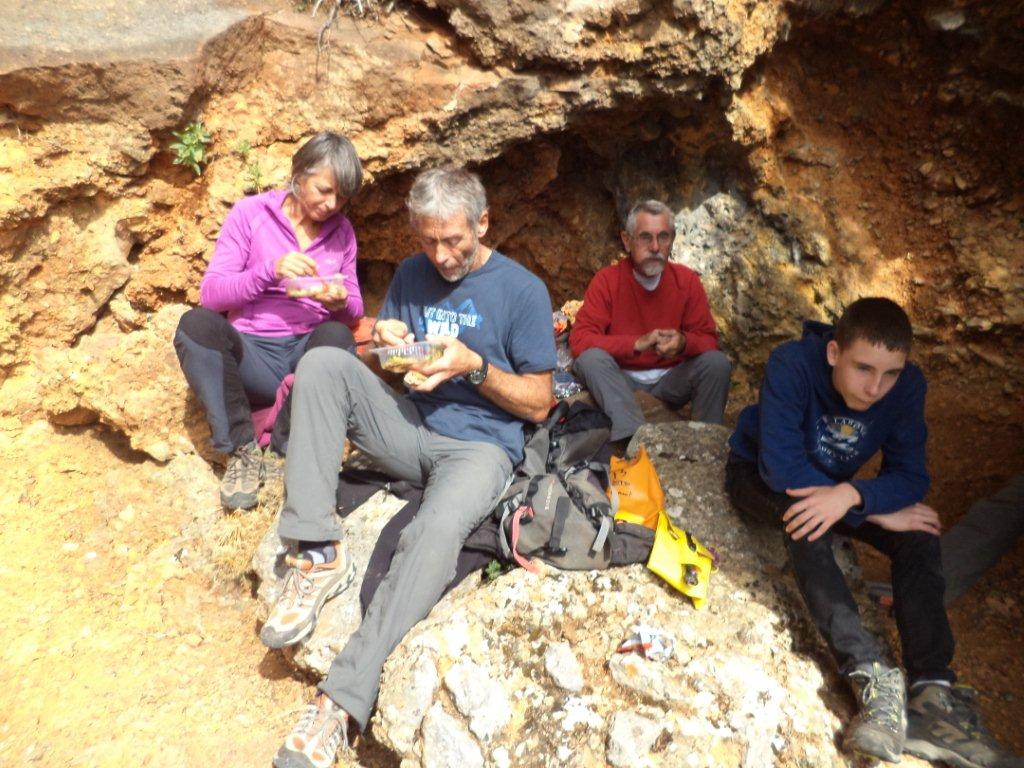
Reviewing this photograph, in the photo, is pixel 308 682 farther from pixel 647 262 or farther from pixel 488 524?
pixel 647 262

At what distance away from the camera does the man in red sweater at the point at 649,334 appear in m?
4.34

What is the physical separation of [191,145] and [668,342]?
2.95m

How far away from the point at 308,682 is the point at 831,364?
2.58 metres

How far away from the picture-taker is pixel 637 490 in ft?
10.9

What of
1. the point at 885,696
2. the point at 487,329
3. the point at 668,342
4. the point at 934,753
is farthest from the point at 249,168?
the point at 934,753

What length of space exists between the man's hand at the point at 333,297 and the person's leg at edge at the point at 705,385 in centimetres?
204

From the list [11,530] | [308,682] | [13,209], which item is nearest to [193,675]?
[308,682]

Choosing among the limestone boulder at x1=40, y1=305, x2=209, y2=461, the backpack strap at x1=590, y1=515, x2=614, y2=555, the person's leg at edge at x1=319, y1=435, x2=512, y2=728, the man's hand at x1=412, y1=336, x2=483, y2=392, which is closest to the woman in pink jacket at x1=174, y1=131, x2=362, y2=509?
the limestone boulder at x1=40, y1=305, x2=209, y2=461

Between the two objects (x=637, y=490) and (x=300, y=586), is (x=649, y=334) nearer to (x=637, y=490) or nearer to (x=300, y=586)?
(x=637, y=490)

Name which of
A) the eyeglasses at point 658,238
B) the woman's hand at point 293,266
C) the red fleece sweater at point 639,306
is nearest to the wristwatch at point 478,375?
the woman's hand at point 293,266

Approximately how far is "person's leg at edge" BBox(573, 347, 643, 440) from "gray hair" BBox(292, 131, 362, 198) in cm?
169

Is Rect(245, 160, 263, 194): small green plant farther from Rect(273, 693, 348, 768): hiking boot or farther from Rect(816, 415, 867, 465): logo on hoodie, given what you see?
Rect(816, 415, 867, 465): logo on hoodie

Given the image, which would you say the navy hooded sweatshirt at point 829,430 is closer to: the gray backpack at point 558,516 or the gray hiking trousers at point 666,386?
the gray backpack at point 558,516

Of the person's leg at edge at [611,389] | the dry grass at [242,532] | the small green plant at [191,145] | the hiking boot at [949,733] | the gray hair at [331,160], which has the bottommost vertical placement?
the dry grass at [242,532]
